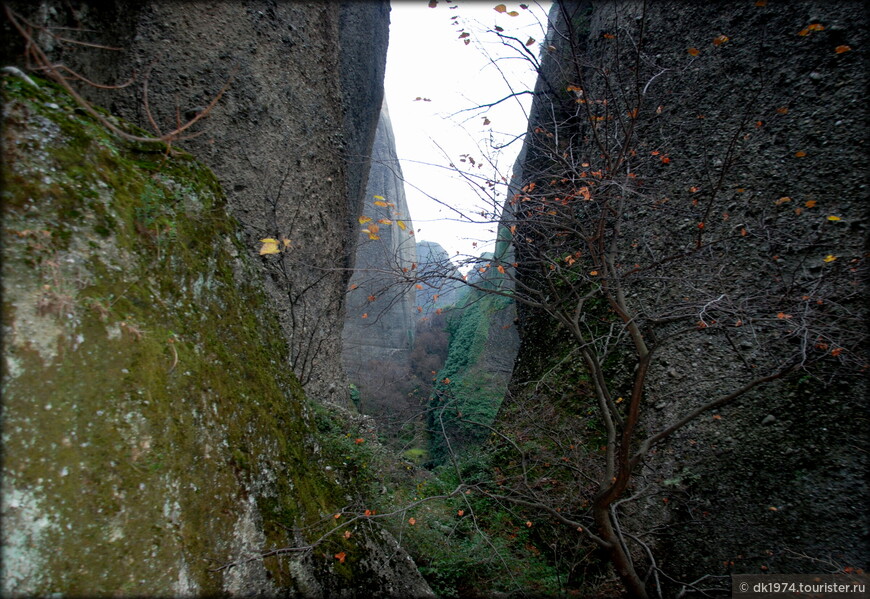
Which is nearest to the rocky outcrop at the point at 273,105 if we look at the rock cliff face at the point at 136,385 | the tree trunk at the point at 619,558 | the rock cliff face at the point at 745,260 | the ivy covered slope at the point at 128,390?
the rock cliff face at the point at 136,385

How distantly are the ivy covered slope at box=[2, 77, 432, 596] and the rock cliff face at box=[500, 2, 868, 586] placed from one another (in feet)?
8.76

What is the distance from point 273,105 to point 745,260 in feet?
18.4

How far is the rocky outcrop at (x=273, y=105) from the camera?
423cm

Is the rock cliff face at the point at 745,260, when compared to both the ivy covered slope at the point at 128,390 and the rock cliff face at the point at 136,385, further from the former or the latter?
the ivy covered slope at the point at 128,390

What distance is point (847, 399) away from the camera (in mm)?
3588

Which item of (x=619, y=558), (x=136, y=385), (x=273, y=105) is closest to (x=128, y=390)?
(x=136, y=385)

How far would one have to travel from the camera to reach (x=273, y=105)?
17.6 feet

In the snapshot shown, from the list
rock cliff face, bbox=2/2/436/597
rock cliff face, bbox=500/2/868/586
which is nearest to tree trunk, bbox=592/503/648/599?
rock cliff face, bbox=500/2/868/586

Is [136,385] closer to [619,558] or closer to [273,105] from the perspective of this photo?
[619,558]

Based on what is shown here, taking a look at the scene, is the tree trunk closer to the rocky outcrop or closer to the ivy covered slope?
the ivy covered slope

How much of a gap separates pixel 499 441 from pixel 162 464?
4487mm

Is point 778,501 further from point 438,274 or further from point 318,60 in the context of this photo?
point 318,60

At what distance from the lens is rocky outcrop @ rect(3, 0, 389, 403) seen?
4.23 metres

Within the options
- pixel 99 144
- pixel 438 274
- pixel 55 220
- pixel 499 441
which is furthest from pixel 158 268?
pixel 499 441
